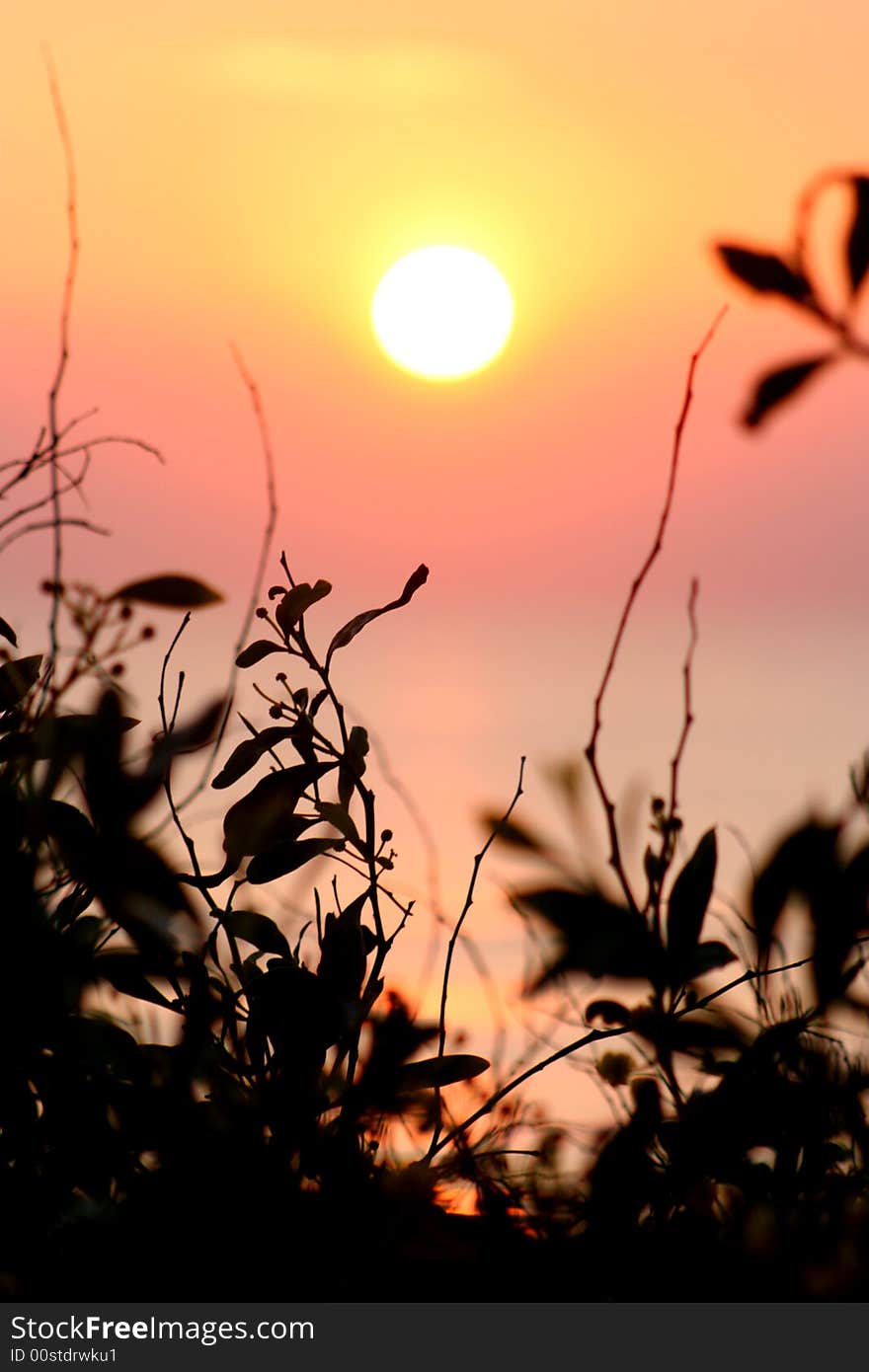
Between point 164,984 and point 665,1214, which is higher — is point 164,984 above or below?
above

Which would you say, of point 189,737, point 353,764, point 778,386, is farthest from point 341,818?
point 778,386

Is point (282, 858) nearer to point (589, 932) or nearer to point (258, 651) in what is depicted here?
point (258, 651)

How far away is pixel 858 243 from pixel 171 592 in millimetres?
777

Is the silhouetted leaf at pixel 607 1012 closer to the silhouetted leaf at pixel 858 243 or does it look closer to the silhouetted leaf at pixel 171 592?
the silhouetted leaf at pixel 171 592

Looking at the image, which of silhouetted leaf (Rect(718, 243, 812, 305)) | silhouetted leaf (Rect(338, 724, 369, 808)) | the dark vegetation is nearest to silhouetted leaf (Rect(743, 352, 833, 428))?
silhouetted leaf (Rect(718, 243, 812, 305))

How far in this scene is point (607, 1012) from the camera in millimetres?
1375

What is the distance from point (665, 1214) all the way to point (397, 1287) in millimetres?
254

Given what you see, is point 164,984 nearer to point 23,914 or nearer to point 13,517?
point 23,914

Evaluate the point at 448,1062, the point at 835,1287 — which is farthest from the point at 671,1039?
the point at 835,1287

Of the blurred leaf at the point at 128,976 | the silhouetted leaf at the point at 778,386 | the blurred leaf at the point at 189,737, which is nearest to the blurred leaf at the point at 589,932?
the blurred leaf at the point at 189,737

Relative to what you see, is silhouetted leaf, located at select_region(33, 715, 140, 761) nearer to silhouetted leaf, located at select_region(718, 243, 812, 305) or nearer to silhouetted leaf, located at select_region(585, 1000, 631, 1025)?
silhouetted leaf, located at select_region(585, 1000, 631, 1025)

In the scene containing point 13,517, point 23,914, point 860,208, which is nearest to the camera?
point 860,208

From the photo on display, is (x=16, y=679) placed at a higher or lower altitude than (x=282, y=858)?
higher

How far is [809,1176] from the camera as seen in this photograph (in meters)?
1.13
